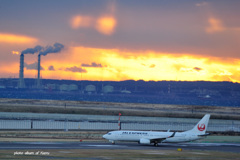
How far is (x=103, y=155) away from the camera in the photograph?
5681cm

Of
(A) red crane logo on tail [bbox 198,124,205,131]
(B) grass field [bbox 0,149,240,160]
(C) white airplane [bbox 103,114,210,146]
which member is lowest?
(B) grass field [bbox 0,149,240,160]

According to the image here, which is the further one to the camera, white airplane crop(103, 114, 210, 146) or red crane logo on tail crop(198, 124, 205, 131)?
red crane logo on tail crop(198, 124, 205, 131)

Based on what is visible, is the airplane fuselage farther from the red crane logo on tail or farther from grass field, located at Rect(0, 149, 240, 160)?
grass field, located at Rect(0, 149, 240, 160)

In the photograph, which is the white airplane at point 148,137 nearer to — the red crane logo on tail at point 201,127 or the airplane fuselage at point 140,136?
the airplane fuselage at point 140,136

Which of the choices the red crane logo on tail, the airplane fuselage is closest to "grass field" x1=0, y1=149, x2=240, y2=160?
the airplane fuselage

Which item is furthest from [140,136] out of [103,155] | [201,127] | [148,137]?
[103,155]

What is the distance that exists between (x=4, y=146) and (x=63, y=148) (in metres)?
8.71

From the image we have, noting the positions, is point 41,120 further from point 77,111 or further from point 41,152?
point 41,152

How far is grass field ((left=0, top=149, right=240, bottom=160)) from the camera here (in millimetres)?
53688

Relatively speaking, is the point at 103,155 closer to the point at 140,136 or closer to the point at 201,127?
the point at 140,136

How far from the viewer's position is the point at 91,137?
274ft

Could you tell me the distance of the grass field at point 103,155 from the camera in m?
53.7

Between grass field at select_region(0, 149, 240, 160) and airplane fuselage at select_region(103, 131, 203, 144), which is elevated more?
airplane fuselage at select_region(103, 131, 203, 144)

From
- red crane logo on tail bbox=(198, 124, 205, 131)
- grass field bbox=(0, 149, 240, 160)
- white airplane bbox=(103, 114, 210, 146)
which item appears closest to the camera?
grass field bbox=(0, 149, 240, 160)
